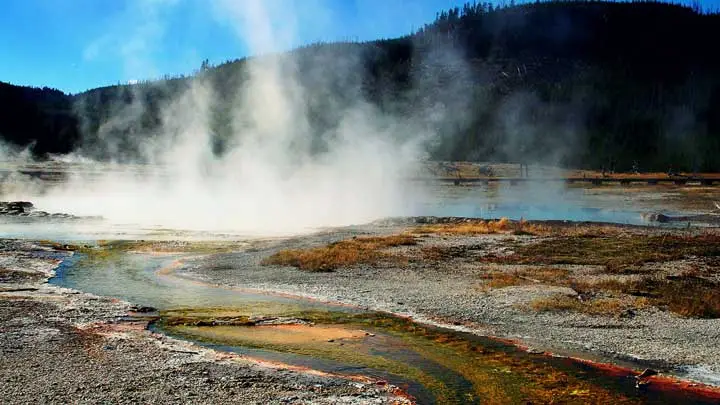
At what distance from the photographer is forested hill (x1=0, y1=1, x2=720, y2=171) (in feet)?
A: 352

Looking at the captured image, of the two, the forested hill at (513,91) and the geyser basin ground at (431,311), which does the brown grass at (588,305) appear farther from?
the forested hill at (513,91)

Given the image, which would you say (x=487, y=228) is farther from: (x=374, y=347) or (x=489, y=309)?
(x=374, y=347)

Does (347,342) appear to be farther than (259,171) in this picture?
No

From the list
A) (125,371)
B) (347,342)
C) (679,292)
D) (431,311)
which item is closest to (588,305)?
(679,292)

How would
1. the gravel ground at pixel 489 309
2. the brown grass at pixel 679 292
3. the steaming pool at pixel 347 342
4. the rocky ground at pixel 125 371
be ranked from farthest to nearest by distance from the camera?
1. the brown grass at pixel 679 292
2. the gravel ground at pixel 489 309
3. the steaming pool at pixel 347 342
4. the rocky ground at pixel 125 371

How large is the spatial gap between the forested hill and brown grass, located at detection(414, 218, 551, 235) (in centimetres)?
6151

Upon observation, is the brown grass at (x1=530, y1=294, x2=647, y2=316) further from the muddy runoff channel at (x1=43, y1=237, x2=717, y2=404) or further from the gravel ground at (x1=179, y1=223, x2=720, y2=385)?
the muddy runoff channel at (x1=43, y1=237, x2=717, y2=404)

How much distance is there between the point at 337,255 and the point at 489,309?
8476 mm

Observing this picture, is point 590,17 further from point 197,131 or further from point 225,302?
point 225,302

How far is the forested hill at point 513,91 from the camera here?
10725 centimetres

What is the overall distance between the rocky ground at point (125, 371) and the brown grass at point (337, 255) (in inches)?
301

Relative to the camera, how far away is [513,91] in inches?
5379

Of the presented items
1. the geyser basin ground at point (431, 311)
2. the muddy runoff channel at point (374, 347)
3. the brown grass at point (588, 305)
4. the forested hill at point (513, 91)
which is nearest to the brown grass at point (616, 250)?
the geyser basin ground at point (431, 311)

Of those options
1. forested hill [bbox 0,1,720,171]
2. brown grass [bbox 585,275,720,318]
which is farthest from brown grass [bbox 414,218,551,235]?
forested hill [bbox 0,1,720,171]
